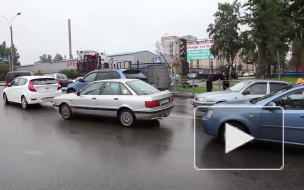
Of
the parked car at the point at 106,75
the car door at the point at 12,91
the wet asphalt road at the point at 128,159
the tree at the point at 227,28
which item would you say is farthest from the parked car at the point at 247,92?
the tree at the point at 227,28

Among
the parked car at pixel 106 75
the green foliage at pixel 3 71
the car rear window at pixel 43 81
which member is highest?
the green foliage at pixel 3 71

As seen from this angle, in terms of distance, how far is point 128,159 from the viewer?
217 inches

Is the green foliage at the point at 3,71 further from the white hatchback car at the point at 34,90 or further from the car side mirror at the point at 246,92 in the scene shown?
the car side mirror at the point at 246,92

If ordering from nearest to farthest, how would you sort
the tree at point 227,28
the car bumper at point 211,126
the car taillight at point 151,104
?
the car bumper at point 211,126 → the car taillight at point 151,104 → the tree at point 227,28

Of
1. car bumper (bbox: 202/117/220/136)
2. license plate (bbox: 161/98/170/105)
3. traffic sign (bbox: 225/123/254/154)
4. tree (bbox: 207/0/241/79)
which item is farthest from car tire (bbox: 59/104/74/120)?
tree (bbox: 207/0/241/79)

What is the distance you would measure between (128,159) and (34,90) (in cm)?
835

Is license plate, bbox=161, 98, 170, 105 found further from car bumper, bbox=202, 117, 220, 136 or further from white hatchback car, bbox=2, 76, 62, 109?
white hatchback car, bbox=2, 76, 62, 109

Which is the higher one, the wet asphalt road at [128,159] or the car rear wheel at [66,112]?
the car rear wheel at [66,112]

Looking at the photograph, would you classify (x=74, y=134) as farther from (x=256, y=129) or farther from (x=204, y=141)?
(x=256, y=129)

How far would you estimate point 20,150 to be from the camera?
6203mm

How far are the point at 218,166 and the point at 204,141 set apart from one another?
5.49 feet

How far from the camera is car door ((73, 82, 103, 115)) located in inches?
351

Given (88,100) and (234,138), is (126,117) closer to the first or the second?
(88,100)

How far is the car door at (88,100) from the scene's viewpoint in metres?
8.91
